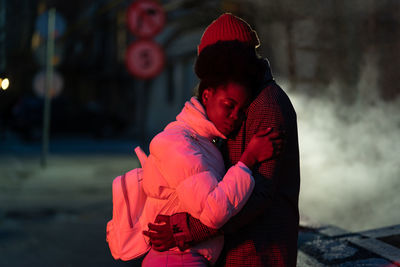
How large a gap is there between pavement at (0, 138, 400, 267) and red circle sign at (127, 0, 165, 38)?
279cm

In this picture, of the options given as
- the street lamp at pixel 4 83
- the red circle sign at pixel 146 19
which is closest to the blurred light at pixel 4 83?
the street lamp at pixel 4 83

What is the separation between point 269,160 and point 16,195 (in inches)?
259

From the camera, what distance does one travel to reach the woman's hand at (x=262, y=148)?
5.92 feet

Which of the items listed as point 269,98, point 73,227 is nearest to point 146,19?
point 73,227

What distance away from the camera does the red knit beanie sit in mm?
1928

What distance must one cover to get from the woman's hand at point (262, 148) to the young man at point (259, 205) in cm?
3

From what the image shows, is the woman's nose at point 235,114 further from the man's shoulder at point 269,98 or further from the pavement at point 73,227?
the pavement at point 73,227

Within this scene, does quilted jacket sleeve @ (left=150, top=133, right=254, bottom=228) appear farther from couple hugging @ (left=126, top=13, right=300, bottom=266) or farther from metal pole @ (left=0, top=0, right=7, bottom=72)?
metal pole @ (left=0, top=0, right=7, bottom=72)

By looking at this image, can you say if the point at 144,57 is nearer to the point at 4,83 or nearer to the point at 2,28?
the point at 2,28

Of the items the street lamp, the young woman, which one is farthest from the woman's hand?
the street lamp

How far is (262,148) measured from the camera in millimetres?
1809

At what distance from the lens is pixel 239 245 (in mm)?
1891

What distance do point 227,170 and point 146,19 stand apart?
349 inches

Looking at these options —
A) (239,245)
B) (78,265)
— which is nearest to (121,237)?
(239,245)
